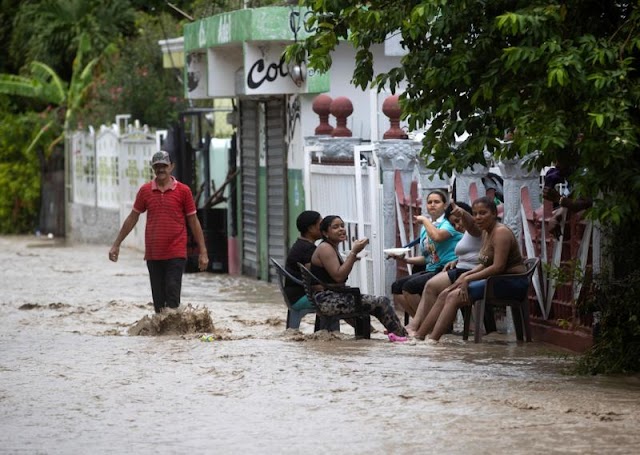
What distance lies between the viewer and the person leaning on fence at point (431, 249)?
14422mm

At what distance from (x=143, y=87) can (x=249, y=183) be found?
9.95 metres

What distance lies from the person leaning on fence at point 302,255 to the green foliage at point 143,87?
18522mm

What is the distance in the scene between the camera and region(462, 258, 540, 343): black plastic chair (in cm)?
1322

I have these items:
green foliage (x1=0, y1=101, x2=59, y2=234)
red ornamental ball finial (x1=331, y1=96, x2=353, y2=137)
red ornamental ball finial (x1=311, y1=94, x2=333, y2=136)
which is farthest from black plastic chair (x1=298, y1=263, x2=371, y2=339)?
green foliage (x1=0, y1=101, x2=59, y2=234)

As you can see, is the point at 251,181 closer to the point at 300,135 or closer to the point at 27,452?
the point at 300,135

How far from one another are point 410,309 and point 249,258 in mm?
9390

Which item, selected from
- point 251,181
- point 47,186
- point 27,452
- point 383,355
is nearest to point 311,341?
point 383,355

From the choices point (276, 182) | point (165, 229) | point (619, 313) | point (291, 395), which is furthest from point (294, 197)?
point (291, 395)

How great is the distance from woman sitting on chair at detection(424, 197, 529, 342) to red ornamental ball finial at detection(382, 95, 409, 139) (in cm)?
356

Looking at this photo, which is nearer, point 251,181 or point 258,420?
point 258,420

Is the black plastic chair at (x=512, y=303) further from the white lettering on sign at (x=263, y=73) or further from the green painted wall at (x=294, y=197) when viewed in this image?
the white lettering on sign at (x=263, y=73)

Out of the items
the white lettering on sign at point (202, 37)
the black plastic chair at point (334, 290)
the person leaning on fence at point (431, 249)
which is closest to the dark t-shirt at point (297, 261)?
the black plastic chair at point (334, 290)

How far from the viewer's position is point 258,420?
9.48m

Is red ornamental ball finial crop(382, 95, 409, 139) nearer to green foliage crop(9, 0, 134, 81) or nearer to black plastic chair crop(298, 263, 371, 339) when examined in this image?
black plastic chair crop(298, 263, 371, 339)
